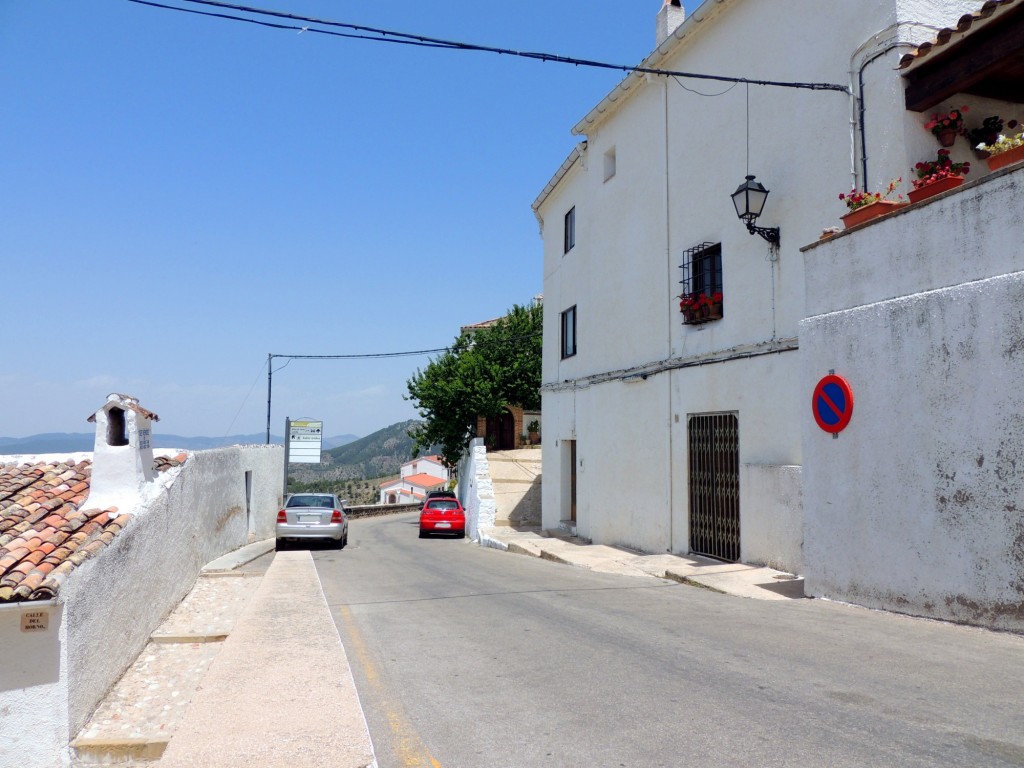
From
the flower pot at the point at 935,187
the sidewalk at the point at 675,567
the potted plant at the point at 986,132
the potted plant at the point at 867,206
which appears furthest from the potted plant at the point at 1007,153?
the sidewalk at the point at 675,567

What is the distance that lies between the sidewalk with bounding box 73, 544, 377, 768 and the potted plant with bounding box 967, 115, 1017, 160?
9.58m

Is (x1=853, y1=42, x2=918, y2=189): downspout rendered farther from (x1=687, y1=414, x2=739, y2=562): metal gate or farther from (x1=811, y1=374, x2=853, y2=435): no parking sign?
(x1=687, y1=414, x2=739, y2=562): metal gate

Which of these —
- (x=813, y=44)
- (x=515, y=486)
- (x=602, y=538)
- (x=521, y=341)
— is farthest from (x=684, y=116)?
(x=521, y=341)

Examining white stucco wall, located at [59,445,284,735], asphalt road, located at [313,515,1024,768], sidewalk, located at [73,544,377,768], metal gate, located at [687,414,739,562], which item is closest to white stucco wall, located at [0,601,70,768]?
white stucco wall, located at [59,445,284,735]

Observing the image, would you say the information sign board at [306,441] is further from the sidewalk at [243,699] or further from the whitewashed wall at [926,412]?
the whitewashed wall at [926,412]

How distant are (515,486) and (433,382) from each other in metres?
8.66

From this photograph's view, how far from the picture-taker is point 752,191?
39.8 feet

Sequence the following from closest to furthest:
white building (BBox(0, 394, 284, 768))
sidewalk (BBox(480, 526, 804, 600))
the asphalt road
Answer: the asphalt road < white building (BBox(0, 394, 284, 768)) < sidewalk (BBox(480, 526, 804, 600))

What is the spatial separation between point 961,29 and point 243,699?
9747mm

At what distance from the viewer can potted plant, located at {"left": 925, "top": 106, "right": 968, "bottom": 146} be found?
9.69 meters

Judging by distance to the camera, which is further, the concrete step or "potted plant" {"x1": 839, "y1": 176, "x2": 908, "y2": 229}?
"potted plant" {"x1": 839, "y1": 176, "x2": 908, "y2": 229}

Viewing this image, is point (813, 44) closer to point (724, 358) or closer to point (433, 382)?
point (724, 358)

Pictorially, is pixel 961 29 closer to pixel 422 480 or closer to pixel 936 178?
pixel 936 178

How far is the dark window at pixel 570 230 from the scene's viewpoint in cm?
2210
